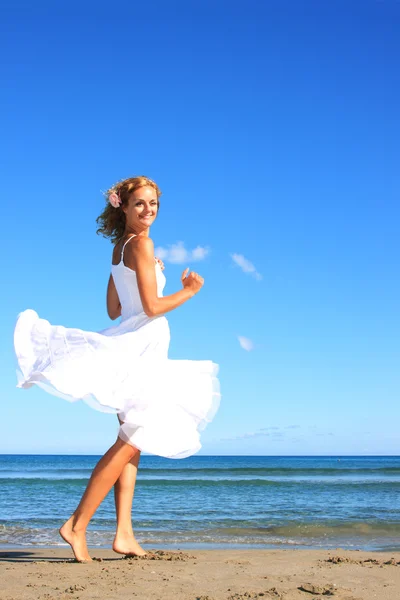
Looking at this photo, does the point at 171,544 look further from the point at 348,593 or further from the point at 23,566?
the point at 348,593

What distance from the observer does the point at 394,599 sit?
2.93 meters

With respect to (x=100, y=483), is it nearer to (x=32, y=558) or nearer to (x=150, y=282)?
(x=32, y=558)

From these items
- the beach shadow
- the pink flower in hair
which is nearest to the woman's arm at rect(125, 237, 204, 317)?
the pink flower in hair

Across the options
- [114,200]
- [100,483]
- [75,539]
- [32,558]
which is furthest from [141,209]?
[32,558]

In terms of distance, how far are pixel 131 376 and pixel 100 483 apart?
641mm

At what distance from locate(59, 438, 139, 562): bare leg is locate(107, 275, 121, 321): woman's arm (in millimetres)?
972

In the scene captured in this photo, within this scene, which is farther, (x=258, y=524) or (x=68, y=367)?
(x=258, y=524)

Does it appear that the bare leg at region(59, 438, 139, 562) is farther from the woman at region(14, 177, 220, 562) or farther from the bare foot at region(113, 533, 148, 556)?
the bare foot at region(113, 533, 148, 556)

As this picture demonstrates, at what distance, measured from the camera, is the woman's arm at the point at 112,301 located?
4219 mm

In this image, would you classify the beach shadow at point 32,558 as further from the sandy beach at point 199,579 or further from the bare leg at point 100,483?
the bare leg at point 100,483

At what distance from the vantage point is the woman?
3.55 metres

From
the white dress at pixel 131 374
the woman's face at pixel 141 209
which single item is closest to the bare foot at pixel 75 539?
the white dress at pixel 131 374

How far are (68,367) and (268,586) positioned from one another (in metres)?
1.61

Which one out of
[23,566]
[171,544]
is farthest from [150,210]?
[171,544]
